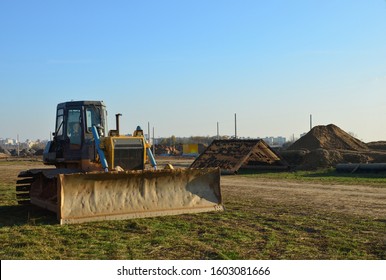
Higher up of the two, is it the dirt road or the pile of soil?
the pile of soil

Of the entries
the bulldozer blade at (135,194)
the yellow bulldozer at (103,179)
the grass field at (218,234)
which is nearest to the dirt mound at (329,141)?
the grass field at (218,234)

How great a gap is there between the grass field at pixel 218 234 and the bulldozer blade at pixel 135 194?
0.34 metres

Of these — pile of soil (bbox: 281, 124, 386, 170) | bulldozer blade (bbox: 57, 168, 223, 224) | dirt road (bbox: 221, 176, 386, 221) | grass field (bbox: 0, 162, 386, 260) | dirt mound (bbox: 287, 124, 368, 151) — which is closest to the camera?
grass field (bbox: 0, 162, 386, 260)

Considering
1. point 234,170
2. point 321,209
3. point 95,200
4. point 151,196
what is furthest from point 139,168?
point 234,170

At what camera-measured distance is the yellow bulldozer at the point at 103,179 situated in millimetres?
10008

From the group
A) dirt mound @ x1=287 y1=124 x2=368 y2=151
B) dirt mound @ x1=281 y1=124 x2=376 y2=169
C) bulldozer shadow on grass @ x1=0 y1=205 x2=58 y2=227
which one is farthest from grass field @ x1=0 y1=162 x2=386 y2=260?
dirt mound @ x1=287 y1=124 x2=368 y2=151

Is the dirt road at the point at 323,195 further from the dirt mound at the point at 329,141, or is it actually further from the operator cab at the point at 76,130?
the dirt mound at the point at 329,141

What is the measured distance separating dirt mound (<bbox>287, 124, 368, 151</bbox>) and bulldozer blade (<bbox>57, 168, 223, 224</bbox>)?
24.1 metres

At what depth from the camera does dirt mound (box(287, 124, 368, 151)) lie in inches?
1363

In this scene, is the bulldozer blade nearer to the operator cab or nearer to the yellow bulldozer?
the yellow bulldozer

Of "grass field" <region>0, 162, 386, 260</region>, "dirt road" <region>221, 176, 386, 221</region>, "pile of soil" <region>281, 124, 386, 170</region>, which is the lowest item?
"grass field" <region>0, 162, 386, 260</region>

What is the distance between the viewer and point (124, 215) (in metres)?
10.3

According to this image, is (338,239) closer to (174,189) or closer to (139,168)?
(174,189)

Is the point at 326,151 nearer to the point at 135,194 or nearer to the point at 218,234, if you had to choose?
the point at 135,194
